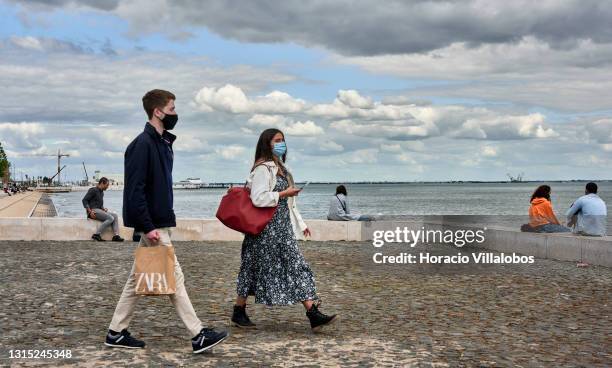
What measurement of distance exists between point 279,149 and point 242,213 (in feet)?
2.25

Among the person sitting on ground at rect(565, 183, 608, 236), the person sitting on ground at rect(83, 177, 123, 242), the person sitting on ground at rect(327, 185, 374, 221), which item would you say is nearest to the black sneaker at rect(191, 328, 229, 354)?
the person sitting on ground at rect(565, 183, 608, 236)

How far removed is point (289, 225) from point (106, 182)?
37.8 ft

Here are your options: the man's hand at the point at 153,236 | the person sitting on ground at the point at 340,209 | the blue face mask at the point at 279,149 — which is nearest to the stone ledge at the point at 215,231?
the person sitting on ground at the point at 340,209

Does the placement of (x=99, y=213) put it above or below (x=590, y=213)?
below

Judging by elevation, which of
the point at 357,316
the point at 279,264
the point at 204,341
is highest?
the point at 279,264

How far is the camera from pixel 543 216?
576 inches

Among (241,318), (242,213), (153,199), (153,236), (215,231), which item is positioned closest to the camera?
(153,236)

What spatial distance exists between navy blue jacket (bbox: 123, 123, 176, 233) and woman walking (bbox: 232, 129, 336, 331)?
3.53ft

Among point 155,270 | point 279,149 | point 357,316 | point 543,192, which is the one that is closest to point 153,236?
point 155,270

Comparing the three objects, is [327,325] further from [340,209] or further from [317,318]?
[340,209]

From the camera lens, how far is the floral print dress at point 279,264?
6664mm

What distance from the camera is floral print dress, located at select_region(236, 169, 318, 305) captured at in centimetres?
666

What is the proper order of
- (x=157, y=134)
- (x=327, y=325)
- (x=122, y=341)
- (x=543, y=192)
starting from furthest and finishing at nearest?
(x=543, y=192) < (x=327, y=325) < (x=122, y=341) < (x=157, y=134)

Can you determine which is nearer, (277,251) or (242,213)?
(242,213)
